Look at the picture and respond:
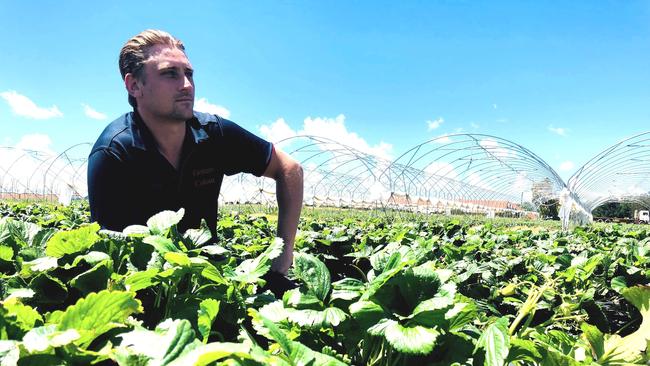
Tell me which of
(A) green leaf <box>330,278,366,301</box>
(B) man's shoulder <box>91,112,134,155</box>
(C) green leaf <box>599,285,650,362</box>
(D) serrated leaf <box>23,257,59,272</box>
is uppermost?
(B) man's shoulder <box>91,112,134,155</box>

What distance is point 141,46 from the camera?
212 centimetres

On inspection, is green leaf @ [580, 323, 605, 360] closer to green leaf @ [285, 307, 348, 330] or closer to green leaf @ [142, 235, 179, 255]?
green leaf @ [285, 307, 348, 330]

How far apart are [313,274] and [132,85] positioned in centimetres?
170

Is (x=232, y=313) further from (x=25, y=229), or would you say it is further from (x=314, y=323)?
(x=25, y=229)

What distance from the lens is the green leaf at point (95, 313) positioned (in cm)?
64

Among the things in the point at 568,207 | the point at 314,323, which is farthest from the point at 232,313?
the point at 568,207

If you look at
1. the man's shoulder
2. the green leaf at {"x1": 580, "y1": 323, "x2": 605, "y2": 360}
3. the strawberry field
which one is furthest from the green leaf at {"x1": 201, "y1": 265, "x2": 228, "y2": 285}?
the man's shoulder

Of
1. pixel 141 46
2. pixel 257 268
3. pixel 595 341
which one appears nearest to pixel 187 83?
pixel 141 46

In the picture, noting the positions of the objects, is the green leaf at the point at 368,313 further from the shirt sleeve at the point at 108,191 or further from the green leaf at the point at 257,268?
the shirt sleeve at the point at 108,191

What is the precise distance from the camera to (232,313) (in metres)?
0.96

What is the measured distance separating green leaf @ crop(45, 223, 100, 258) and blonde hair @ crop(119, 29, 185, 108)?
132cm

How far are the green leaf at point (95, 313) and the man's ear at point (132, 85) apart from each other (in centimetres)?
167

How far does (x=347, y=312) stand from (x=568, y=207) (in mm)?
22714

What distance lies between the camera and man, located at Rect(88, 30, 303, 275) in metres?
1.88
